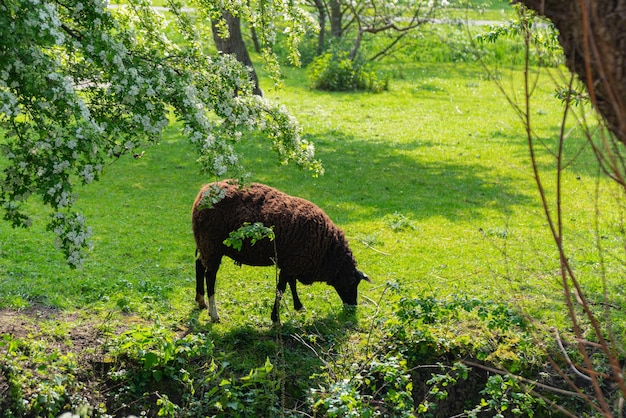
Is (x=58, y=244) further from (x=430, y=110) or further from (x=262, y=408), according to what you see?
(x=430, y=110)

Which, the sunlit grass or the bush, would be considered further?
the bush

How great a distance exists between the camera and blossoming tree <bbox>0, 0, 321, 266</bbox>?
5.84 meters

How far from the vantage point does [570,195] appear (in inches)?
609

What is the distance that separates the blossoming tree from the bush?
16.6m

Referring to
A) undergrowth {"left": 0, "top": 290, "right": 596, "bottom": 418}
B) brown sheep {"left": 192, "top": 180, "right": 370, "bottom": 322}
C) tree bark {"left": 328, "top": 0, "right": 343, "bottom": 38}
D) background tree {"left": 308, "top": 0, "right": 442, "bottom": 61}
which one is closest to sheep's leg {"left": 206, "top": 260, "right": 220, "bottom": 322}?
brown sheep {"left": 192, "top": 180, "right": 370, "bottom": 322}

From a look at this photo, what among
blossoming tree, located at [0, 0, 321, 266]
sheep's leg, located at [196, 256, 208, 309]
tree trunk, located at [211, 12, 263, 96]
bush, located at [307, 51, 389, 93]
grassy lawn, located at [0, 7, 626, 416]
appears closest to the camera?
blossoming tree, located at [0, 0, 321, 266]

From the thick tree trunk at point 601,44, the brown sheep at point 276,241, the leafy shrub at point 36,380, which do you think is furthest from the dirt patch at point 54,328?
the thick tree trunk at point 601,44

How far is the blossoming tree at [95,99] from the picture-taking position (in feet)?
19.2

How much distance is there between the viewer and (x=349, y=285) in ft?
31.3

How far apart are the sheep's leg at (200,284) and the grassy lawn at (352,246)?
14 cm

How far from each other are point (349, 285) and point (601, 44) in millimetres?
6838

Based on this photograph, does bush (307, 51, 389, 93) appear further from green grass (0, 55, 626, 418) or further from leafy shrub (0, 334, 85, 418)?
leafy shrub (0, 334, 85, 418)

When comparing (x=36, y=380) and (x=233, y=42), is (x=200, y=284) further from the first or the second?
(x=233, y=42)

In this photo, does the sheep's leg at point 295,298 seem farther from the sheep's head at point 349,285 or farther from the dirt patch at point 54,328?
the dirt patch at point 54,328
